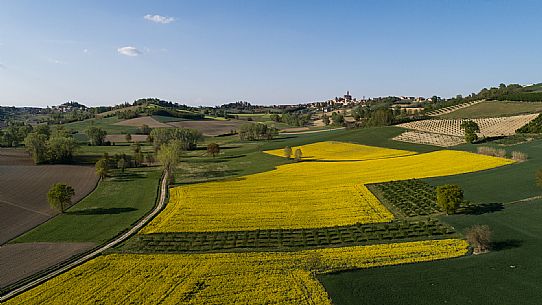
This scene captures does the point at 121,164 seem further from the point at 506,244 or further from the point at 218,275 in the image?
the point at 506,244

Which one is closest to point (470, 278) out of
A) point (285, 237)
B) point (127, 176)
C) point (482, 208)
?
point (285, 237)

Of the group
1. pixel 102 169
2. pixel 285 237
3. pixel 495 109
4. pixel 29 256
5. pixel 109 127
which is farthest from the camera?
pixel 109 127

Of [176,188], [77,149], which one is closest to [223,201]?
[176,188]

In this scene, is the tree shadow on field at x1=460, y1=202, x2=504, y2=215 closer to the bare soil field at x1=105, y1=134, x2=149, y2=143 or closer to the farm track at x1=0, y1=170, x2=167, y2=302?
the farm track at x1=0, y1=170, x2=167, y2=302

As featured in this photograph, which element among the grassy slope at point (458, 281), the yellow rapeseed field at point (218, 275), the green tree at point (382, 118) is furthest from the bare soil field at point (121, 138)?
the grassy slope at point (458, 281)

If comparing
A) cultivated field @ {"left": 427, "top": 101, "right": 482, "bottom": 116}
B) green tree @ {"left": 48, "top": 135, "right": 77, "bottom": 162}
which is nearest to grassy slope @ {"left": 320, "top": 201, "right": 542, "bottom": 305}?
green tree @ {"left": 48, "top": 135, "right": 77, "bottom": 162}

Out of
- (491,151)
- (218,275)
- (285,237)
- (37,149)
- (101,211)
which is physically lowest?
(218,275)

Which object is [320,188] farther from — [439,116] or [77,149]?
[439,116]
